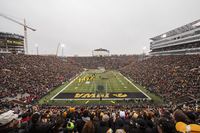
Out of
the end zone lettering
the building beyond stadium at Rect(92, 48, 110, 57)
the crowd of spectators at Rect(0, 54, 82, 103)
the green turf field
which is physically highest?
the building beyond stadium at Rect(92, 48, 110, 57)

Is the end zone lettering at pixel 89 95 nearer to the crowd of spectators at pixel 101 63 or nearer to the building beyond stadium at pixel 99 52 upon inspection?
the crowd of spectators at pixel 101 63

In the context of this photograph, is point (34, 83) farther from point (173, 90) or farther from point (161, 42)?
point (161, 42)

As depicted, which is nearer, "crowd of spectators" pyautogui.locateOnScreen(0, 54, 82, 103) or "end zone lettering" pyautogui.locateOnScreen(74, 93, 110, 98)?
"crowd of spectators" pyautogui.locateOnScreen(0, 54, 82, 103)

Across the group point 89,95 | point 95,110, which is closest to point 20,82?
point 89,95

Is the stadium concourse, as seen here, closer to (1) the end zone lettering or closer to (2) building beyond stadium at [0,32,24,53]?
(1) the end zone lettering

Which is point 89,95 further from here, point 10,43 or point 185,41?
point 10,43

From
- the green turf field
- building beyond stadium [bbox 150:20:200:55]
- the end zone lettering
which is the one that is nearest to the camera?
the end zone lettering

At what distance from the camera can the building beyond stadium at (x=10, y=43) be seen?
75.1 metres

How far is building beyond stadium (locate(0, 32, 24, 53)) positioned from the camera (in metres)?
75.1

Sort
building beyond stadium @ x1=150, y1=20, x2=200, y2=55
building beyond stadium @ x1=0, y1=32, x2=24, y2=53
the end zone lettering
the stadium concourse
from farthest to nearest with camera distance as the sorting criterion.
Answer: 1. building beyond stadium @ x1=0, y1=32, x2=24, y2=53
2. building beyond stadium @ x1=150, y1=20, x2=200, y2=55
3. the end zone lettering
4. the stadium concourse

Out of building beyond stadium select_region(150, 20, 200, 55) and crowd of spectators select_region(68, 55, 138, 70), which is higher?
building beyond stadium select_region(150, 20, 200, 55)

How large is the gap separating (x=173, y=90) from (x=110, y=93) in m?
12.0

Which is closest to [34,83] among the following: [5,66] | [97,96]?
[5,66]

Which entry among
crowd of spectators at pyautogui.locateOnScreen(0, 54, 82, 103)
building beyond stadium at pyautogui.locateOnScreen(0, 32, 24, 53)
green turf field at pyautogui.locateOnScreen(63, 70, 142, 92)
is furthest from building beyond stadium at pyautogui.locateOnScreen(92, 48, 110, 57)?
crowd of spectators at pyautogui.locateOnScreen(0, 54, 82, 103)
